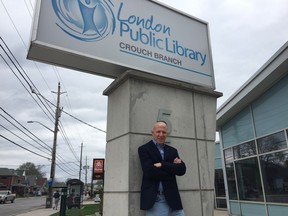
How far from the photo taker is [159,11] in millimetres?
4195

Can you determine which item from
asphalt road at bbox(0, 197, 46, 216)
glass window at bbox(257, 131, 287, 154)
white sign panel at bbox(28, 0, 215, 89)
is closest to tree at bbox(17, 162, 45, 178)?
asphalt road at bbox(0, 197, 46, 216)

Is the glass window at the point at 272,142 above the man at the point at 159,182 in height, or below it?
above

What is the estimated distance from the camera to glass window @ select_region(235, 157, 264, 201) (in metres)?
9.55

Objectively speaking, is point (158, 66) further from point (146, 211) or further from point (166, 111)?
point (146, 211)

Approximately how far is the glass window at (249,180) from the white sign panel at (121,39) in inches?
258

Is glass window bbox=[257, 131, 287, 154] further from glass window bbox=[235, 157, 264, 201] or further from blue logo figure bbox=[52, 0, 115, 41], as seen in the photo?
blue logo figure bbox=[52, 0, 115, 41]

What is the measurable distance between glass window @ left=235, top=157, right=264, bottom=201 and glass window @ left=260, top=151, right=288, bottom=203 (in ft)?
1.41

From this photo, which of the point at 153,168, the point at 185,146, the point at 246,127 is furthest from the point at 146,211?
the point at 246,127


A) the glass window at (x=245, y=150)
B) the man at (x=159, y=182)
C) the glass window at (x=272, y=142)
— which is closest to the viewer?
the man at (x=159, y=182)

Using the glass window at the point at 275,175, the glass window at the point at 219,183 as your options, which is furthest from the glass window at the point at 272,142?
the glass window at the point at 219,183

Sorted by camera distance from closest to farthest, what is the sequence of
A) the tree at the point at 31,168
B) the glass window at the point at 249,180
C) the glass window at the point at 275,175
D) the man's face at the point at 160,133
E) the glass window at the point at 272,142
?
the man's face at the point at 160,133 → the glass window at the point at 275,175 → the glass window at the point at 272,142 → the glass window at the point at 249,180 → the tree at the point at 31,168

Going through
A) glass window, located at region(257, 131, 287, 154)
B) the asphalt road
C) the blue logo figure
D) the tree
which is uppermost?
the tree

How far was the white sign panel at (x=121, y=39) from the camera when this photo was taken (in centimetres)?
321

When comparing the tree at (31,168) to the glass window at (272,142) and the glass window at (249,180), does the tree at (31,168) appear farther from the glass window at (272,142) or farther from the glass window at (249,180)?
the glass window at (272,142)
